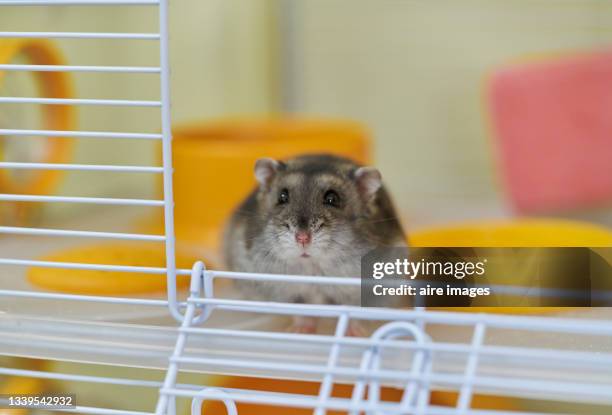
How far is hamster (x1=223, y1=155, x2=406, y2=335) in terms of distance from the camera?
1.29 m

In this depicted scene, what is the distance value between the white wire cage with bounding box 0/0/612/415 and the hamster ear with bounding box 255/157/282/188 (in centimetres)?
23

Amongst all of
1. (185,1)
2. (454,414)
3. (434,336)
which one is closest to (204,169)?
(185,1)

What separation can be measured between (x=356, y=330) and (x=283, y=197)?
0.24 m

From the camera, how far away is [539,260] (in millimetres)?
1216

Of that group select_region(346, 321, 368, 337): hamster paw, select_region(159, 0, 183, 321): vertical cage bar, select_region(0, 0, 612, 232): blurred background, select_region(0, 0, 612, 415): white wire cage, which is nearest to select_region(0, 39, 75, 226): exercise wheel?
select_region(0, 0, 612, 232): blurred background

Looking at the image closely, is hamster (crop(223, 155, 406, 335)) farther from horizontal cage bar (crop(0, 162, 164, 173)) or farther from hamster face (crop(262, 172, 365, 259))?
horizontal cage bar (crop(0, 162, 164, 173))

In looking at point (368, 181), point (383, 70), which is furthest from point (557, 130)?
point (368, 181)

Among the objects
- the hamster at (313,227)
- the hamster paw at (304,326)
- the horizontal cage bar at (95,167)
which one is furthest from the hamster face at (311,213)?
the horizontal cage bar at (95,167)

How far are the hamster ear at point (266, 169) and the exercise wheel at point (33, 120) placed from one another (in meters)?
0.71

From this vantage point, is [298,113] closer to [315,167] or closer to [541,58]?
[541,58]

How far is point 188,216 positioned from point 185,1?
81 centimetres

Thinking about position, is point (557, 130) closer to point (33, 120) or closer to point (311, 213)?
point (311, 213)

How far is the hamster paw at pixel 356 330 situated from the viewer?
1.30m

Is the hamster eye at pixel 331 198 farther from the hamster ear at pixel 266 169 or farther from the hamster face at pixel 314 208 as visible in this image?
the hamster ear at pixel 266 169
